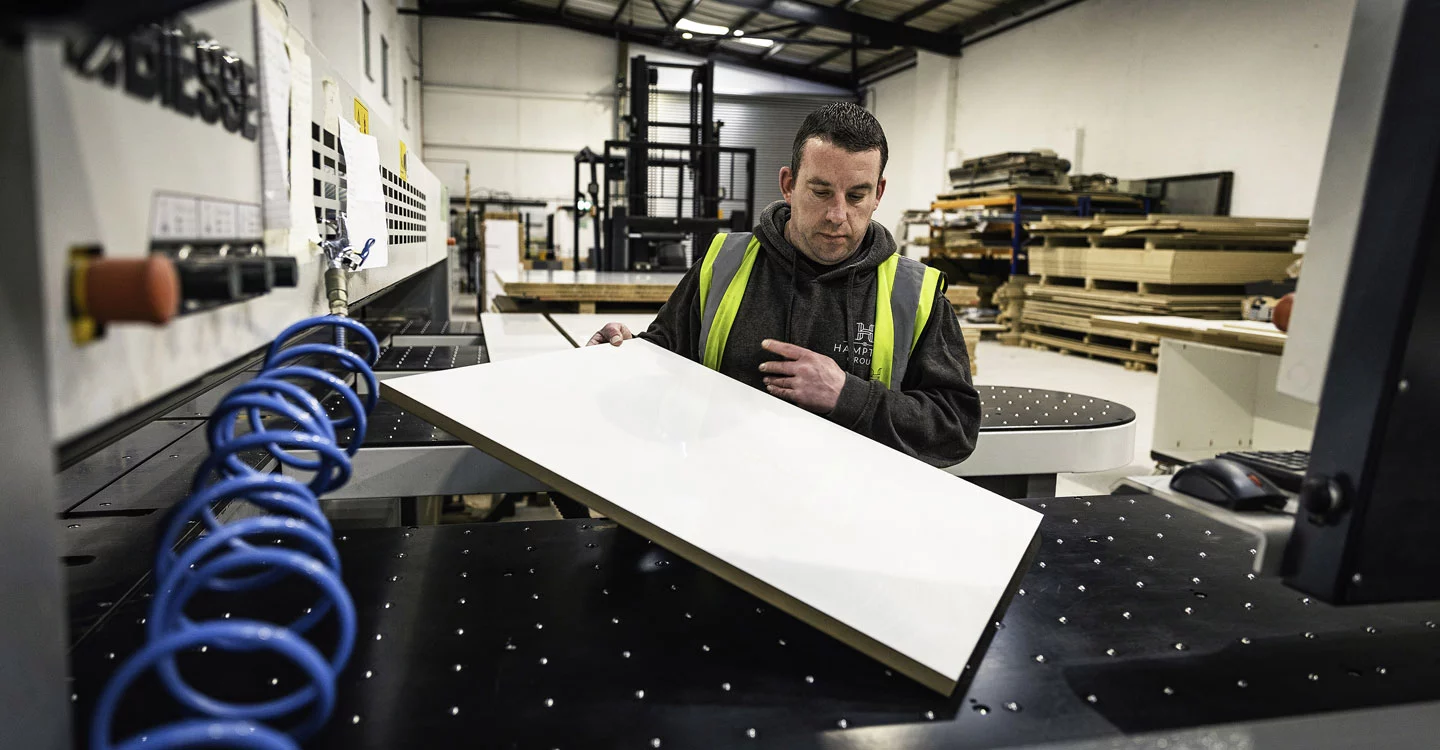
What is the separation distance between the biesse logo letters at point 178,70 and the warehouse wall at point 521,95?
14.5 m

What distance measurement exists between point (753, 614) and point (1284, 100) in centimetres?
800

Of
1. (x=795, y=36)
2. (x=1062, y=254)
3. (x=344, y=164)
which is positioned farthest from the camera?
(x=795, y=36)

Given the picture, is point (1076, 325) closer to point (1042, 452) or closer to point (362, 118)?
point (1042, 452)

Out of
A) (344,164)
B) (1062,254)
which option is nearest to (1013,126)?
(1062,254)

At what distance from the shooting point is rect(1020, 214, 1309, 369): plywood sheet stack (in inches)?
248

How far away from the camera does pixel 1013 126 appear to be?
Result: 10555mm

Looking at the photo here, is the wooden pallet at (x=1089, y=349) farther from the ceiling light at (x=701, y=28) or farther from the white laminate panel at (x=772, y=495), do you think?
the ceiling light at (x=701, y=28)

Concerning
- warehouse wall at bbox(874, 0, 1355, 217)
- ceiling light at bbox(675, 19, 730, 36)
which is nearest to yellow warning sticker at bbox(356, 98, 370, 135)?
warehouse wall at bbox(874, 0, 1355, 217)

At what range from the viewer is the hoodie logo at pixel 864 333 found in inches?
67.0

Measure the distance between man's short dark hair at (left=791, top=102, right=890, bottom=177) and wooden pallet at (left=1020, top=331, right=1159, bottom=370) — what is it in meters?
5.26

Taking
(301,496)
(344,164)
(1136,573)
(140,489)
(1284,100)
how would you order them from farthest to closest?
(1284,100)
(344,164)
(140,489)
(1136,573)
(301,496)

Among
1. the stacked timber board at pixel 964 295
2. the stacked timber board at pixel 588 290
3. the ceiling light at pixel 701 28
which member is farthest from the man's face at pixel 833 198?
the ceiling light at pixel 701 28

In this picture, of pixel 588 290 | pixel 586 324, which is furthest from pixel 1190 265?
pixel 586 324

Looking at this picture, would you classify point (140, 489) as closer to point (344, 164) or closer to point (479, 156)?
point (344, 164)
